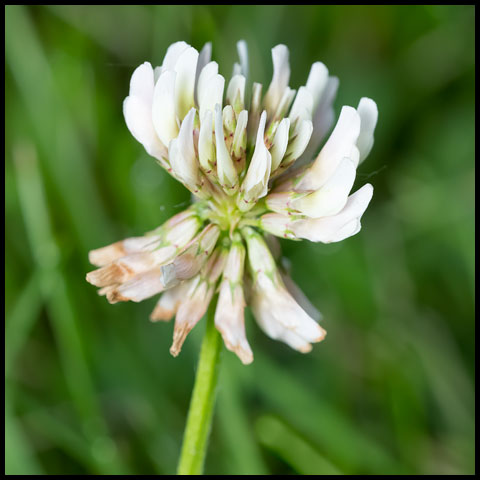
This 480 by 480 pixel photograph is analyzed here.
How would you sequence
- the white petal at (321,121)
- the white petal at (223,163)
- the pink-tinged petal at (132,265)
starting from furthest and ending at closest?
the white petal at (321,121) < the pink-tinged petal at (132,265) < the white petal at (223,163)

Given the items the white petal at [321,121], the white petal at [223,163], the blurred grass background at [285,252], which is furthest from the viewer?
the blurred grass background at [285,252]

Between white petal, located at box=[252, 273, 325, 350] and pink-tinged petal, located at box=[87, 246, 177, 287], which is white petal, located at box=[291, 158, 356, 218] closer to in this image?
white petal, located at box=[252, 273, 325, 350]

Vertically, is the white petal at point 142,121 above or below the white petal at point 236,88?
below

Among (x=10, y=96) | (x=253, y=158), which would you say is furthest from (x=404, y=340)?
(x=10, y=96)

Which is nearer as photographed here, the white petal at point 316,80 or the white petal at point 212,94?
the white petal at point 212,94

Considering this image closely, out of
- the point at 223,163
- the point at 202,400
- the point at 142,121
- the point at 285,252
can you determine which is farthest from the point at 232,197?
the point at 285,252

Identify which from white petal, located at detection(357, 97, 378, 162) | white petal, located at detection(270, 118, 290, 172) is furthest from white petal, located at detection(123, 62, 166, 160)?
white petal, located at detection(357, 97, 378, 162)

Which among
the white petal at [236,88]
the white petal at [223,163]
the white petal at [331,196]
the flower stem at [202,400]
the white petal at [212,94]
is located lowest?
the flower stem at [202,400]

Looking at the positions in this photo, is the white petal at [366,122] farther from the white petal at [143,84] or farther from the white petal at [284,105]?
the white petal at [143,84]

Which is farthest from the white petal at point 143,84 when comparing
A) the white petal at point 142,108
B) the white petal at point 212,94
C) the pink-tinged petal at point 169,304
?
the pink-tinged petal at point 169,304
